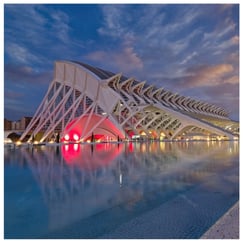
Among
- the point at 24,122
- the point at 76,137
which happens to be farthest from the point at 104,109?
the point at 24,122

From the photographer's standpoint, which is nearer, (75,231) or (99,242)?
(99,242)

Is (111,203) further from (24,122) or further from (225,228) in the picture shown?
(24,122)

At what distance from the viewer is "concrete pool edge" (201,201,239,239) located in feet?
10.3

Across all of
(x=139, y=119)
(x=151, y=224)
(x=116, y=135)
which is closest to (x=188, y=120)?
(x=139, y=119)

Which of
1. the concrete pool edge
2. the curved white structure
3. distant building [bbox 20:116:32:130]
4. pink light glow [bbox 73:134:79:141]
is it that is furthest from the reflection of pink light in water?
distant building [bbox 20:116:32:130]

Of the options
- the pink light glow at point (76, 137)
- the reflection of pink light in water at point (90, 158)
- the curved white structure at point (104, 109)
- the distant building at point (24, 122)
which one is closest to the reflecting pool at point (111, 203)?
the reflection of pink light in water at point (90, 158)

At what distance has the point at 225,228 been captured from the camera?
10.9 ft

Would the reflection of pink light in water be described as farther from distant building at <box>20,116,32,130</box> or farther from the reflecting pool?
distant building at <box>20,116,32,130</box>

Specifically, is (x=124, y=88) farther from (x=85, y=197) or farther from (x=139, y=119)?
(x=85, y=197)

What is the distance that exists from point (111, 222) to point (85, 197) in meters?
1.50

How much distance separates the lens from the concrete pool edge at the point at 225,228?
3129 mm

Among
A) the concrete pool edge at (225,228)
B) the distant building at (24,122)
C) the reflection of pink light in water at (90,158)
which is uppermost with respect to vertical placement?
the distant building at (24,122)

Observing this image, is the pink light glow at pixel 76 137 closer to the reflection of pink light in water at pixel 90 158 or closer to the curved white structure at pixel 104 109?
the curved white structure at pixel 104 109

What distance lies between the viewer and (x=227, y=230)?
3271 millimetres
